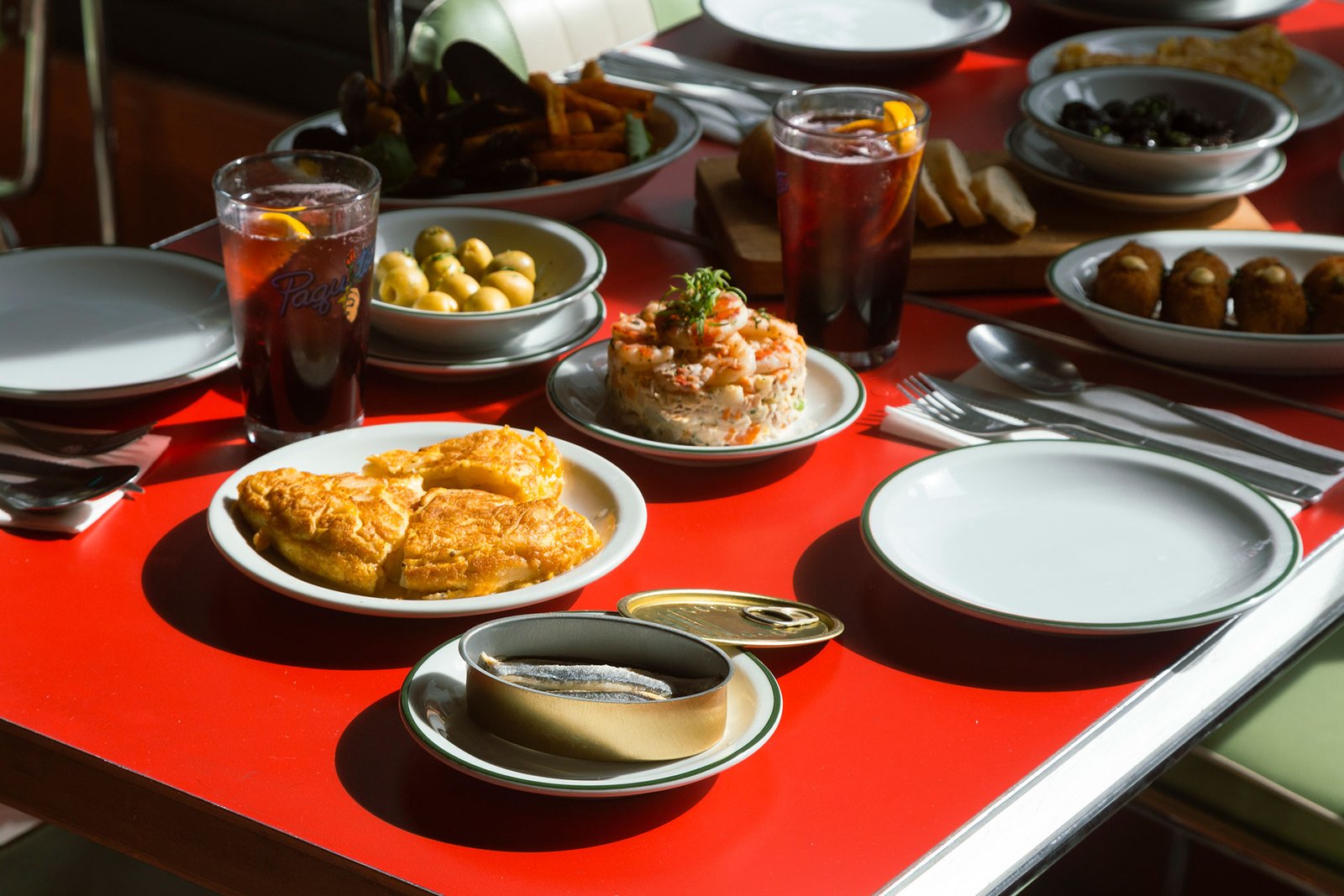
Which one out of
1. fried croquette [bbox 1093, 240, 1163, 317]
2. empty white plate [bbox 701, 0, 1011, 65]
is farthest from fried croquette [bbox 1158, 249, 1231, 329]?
empty white plate [bbox 701, 0, 1011, 65]

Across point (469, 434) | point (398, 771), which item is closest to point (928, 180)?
point (469, 434)

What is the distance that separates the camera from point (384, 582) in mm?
966

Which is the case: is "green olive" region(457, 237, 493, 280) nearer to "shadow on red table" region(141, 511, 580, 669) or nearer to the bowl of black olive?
"shadow on red table" region(141, 511, 580, 669)

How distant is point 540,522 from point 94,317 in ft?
2.13

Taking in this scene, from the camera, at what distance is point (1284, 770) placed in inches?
57.2

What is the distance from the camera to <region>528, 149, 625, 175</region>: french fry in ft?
5.41

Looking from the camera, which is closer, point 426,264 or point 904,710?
point 904,710

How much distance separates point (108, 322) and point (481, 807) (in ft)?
2.58

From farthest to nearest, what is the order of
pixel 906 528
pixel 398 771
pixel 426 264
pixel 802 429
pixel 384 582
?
pixel 426 264, pixel 802 429, pixel 906 528, pixel 384 582, pixel 398 771

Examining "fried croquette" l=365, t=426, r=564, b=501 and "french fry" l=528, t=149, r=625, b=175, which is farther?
"french fry" l=528, t=149, r=625, b=175

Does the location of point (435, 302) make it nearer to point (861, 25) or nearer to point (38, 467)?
point (38, 467)

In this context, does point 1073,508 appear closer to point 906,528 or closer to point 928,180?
point 906,528

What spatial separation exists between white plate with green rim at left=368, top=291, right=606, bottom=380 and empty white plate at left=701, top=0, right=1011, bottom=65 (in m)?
0.97

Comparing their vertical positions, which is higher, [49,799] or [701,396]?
[701,396]
